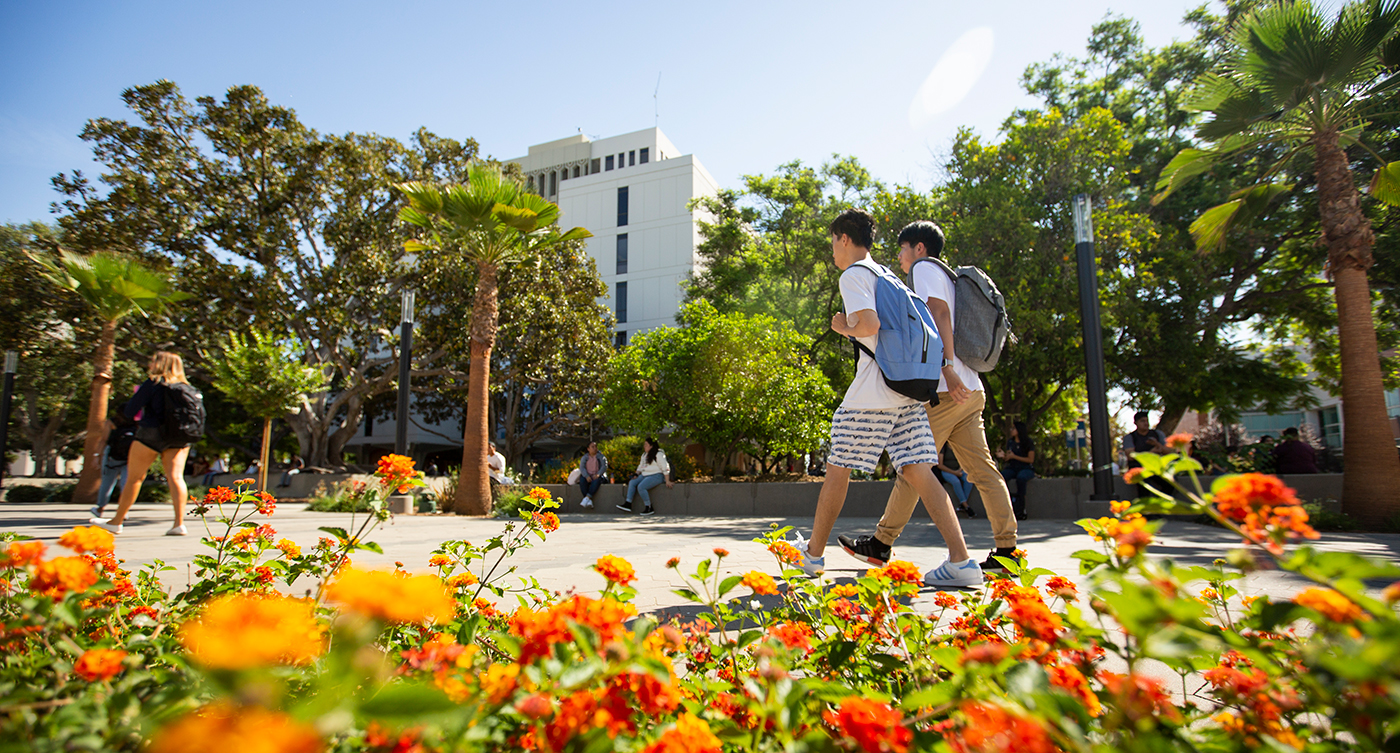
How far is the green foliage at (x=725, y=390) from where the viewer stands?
485 inches

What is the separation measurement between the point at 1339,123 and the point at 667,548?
32.4ft

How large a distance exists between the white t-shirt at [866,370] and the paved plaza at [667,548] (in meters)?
0.93

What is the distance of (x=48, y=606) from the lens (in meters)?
0.92

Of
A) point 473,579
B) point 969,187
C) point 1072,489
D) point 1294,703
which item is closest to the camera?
point 1294,703

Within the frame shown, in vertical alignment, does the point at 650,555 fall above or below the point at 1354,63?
below

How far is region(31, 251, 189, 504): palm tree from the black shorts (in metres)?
8.10

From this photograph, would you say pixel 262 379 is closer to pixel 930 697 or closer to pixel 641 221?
pixel 930 697

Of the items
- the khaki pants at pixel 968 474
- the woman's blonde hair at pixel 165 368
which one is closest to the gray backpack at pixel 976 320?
the khaki pants at pixel 968 474

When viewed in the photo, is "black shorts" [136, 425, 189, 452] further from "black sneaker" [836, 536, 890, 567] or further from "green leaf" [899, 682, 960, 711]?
"green leaf" [899, 682, 960, 711]

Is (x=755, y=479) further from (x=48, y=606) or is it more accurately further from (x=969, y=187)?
(x=48, y=606)

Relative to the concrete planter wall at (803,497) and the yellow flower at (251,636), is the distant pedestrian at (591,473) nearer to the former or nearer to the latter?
the concrete planter wall at (803,497)

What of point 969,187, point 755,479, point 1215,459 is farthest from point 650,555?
point 969,187

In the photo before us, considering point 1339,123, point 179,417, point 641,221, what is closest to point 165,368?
point 179,417

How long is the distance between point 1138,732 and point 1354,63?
10.5 meters
